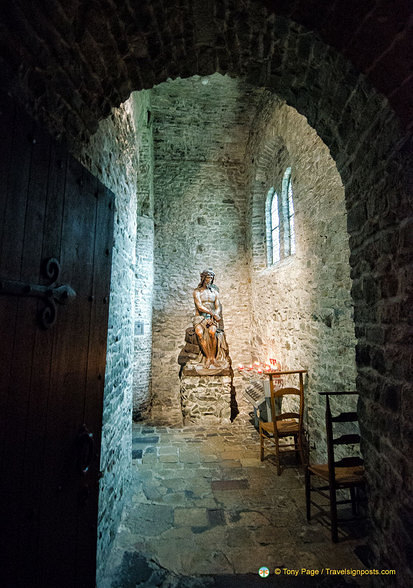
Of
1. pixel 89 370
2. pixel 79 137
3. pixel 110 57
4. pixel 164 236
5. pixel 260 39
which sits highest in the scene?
pixel 164 236

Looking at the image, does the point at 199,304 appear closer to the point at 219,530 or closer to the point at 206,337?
the point at 206,337

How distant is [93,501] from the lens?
156 cm

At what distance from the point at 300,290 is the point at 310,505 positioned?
311cm

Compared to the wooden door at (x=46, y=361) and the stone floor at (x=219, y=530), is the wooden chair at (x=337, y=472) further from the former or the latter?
the wooden door at (x=46, y=361)

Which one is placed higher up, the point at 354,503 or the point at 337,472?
the point at 337,472

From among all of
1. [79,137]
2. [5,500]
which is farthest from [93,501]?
[79,137]

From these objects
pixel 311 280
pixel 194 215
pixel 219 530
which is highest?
pixel 194 215

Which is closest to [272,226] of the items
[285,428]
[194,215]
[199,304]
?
[194,215]

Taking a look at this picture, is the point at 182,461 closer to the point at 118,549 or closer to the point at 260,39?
the point at 118,549

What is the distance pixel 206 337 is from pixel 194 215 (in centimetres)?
387

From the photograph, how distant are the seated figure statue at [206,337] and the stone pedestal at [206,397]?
19 cm

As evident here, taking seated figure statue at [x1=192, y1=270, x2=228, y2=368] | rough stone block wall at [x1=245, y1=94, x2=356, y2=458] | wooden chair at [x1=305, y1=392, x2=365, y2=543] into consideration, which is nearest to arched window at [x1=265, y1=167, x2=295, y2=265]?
rough stone block wall at [x1=245, y1=94, x2=356, y2=458]

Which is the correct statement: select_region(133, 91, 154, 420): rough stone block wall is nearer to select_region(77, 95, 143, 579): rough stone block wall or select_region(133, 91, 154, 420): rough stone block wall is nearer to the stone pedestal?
the stone pedestal

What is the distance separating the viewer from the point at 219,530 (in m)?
2.83
